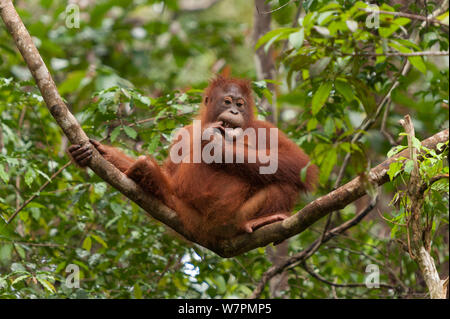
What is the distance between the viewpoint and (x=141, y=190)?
11.7 feet

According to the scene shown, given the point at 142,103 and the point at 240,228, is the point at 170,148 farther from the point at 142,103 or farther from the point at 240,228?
the point at 240,228

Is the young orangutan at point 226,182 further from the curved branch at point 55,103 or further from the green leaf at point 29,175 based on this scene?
the green leaf at point 29,175

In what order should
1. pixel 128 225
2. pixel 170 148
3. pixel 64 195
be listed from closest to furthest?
pixel 170 148
pixel 128 225
pixel 64 195

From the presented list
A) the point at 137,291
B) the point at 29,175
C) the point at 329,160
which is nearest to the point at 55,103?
the point at 29,175

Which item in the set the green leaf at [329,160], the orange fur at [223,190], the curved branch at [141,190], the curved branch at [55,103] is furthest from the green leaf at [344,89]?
the curved branch at [55,103]

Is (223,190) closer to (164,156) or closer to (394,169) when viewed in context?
(394,169)

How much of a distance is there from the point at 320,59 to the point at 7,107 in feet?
8.97

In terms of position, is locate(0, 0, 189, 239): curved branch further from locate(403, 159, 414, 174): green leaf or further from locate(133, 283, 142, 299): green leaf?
locate(403, 159, 414, 174): green leaf

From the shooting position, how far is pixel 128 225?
4.55 metres

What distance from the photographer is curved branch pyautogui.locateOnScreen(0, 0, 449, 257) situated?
300cm

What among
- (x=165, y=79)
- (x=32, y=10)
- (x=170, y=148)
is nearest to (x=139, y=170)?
(x=170, y=148)

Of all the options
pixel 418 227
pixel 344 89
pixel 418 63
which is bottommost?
pixel 418 227

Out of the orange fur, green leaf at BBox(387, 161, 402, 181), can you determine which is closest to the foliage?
green leaf at BBox(387, 161, 402, 181)
